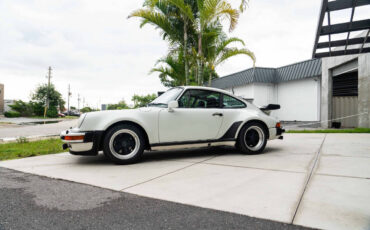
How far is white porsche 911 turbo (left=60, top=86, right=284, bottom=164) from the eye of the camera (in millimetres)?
3902

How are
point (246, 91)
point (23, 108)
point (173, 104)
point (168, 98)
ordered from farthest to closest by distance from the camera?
point (23, 108) → point (246, 91) → point (168, 98) → point (173, 104)

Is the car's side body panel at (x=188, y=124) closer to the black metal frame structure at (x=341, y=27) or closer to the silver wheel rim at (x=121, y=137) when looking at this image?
the silver wheel rim at (x=121, y=137)

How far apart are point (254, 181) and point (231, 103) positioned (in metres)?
2.31

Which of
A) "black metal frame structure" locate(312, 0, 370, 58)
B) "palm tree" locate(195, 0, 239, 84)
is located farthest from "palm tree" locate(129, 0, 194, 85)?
"black metal frame structure" locate(312, 0, 370, 58)

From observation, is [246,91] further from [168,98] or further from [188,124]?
[188,124]

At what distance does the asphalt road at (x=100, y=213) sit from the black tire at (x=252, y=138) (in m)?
2.91

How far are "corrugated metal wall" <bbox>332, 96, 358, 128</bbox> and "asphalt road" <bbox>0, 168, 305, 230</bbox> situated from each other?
1409cm

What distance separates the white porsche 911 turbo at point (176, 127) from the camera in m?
3.90

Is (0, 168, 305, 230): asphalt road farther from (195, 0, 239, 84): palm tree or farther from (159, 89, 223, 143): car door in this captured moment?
(195, 0, 239, 84): palm tree

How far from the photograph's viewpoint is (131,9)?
28.2ft

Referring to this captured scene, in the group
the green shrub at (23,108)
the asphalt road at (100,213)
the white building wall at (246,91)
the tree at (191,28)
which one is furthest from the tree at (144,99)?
the asphalt road at (100,213)

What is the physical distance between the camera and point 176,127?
14.2 feet

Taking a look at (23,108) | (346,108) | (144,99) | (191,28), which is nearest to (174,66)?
(191,28)

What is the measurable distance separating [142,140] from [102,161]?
930mm
